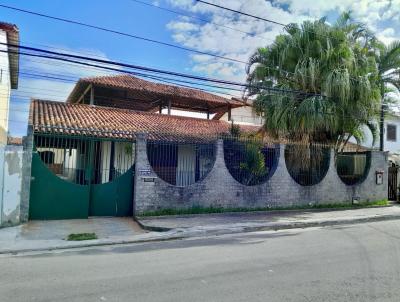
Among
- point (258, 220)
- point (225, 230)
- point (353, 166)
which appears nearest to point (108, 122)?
point (258, 220)

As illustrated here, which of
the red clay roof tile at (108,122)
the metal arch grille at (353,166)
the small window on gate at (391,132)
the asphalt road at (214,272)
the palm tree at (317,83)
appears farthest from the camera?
the small window on gate at (391,132)

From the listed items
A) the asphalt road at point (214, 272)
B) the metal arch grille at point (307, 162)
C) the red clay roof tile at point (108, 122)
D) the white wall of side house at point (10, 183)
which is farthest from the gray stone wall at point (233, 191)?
the asphalt road at point (214, 272)

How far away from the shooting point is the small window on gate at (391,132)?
3174 cm

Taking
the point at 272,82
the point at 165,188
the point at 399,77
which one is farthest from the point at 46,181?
the point at 399,77

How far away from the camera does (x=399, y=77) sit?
744 inches

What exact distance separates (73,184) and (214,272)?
7181 mm

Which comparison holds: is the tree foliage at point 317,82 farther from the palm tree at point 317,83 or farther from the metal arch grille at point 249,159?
the metal arch grille at point 249,159

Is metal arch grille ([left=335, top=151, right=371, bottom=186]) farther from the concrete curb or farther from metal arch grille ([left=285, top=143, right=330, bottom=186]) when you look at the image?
the concrete curb

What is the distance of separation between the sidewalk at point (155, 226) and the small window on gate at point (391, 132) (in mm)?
18947

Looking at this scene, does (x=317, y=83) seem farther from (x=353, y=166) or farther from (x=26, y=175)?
(x=26, y=175)

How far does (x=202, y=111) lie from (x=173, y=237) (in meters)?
15.0

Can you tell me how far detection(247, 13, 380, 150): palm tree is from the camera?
1550cm

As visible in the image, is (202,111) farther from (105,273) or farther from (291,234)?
(105,273)

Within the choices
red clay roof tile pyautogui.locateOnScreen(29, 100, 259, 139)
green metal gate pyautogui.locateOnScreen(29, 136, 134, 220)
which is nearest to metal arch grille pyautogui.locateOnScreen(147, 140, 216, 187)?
green metal gate pyautogui.locateOnScreen(29, 136, 134, 220)
